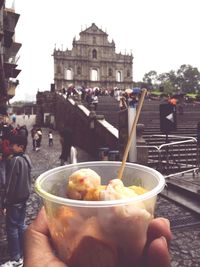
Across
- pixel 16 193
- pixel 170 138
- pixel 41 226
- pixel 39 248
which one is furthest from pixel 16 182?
pixel 170 138

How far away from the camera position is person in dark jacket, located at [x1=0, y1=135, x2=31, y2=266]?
4.10 metres


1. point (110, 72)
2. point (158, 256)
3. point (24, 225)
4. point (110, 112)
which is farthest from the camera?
point (110, 72)

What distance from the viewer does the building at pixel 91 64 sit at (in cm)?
6381

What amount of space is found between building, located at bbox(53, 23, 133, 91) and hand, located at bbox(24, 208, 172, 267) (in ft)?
206

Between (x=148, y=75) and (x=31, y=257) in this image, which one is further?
(x=148, y=75)

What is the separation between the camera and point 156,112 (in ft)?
67.1

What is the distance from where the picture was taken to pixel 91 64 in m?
65.8

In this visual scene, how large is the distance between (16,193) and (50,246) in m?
3.03

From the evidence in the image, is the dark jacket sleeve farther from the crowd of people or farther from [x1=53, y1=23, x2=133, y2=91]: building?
[x1=53, y1=23, x2=133, y2=91]: building

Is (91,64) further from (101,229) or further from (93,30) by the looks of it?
(101,229)

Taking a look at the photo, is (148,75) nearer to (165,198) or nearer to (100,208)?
(165,198)

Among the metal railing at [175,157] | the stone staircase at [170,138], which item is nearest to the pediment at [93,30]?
the stone staircase at [170,138]

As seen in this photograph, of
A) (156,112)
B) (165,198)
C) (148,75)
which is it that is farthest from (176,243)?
(148,75)

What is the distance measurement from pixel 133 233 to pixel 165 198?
6400mm
